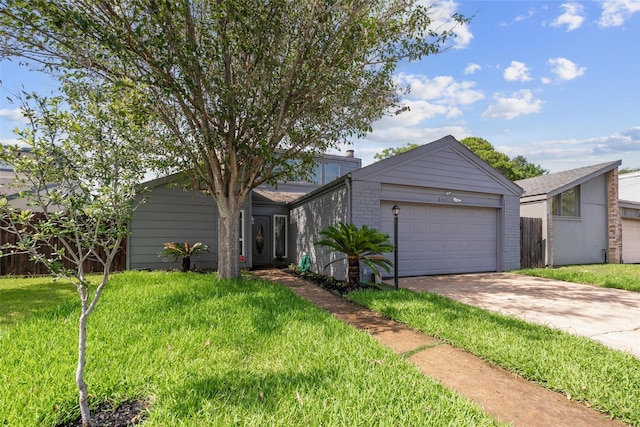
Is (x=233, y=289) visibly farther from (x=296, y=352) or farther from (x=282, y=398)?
(x=282, y=398)

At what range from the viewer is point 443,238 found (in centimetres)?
930

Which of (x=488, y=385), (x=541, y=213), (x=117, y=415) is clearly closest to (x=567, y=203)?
(x=541, y=213)

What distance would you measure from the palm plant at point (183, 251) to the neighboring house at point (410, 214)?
0.45 meters

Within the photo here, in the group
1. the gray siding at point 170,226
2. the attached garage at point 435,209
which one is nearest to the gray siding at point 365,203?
the attached garage at point 435,209

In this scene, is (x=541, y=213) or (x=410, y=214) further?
(x=541, y=213)

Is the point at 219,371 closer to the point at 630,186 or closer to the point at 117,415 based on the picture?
the point at 117,415

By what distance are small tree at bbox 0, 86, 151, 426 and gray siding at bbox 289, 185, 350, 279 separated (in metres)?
5.91

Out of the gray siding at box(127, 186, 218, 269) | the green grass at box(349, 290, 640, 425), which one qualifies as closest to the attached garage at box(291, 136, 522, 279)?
the gray siding at box(127, 186, 218, 269)

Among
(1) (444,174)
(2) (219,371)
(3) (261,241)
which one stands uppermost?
(1) (444,174)

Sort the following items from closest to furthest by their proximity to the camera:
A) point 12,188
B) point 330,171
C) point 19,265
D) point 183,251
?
point 12,188
point 19,265
point 183,251
point 330,171

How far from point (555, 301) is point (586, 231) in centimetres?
930

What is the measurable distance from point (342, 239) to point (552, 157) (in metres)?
40.6

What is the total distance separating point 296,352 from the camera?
3223 millimetres

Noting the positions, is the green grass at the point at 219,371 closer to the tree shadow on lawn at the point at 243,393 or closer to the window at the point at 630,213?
the tree shadow on lawn at the point at 243,393
